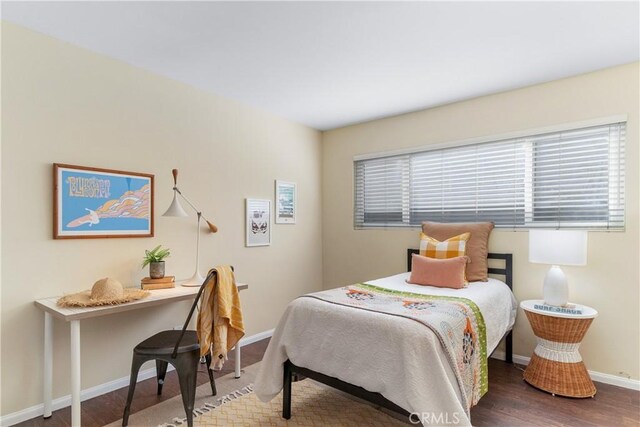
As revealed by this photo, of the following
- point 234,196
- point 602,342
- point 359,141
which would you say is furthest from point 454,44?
point 602,342

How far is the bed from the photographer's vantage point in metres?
1.67

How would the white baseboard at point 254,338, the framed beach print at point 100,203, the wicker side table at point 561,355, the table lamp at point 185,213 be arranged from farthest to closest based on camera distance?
the white baseboard at point 254,338
the table lamp at point 185,213
the wicker side table at point 561,355
the framed beach print at point 100,203

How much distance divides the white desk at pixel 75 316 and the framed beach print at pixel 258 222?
1.06 m

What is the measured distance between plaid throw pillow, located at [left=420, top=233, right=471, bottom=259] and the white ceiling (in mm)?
→ 1381

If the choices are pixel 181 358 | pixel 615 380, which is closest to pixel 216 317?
pixel 181 358

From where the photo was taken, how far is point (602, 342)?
9.07ft

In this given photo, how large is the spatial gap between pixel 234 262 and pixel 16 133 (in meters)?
1.97

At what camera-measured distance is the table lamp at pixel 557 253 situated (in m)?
2.53

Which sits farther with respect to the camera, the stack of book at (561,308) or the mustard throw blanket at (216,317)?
the stack of book at (561,308)

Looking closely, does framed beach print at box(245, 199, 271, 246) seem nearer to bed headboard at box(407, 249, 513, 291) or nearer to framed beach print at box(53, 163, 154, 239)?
framed beach print at box(53, 163, 154, 239)

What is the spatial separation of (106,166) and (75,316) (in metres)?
1.16

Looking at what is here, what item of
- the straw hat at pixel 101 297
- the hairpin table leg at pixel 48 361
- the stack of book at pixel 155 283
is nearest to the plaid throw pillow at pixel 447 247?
the stack of book at pixel 155 283

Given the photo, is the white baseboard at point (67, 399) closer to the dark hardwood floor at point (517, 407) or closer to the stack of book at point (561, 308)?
the dark hardwood floor at point (517, 407)

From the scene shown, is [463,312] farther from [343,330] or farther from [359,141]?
[359,141]
